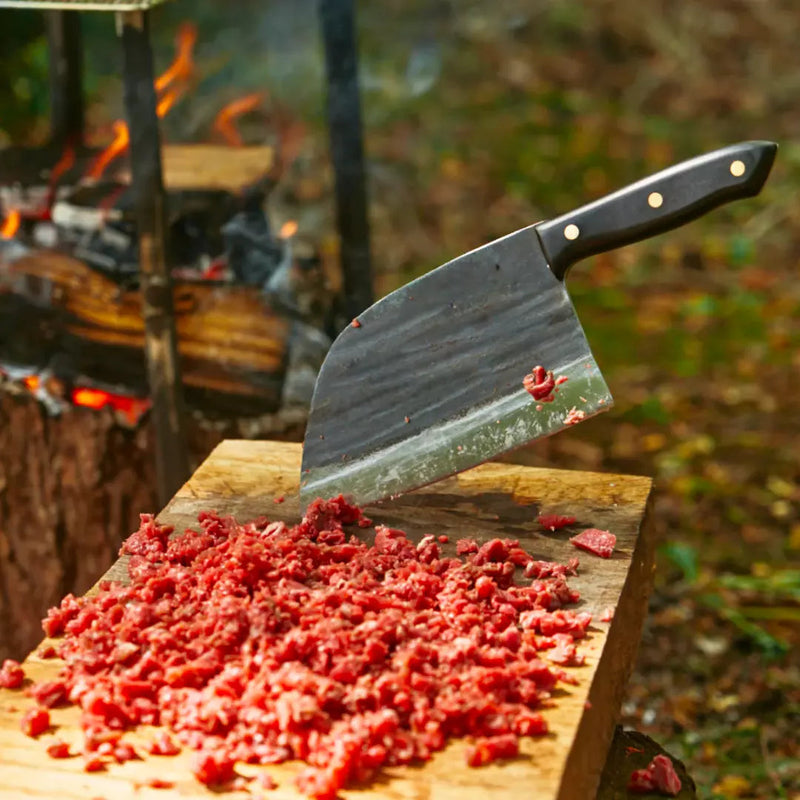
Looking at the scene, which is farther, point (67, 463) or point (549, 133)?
point (549, 133)

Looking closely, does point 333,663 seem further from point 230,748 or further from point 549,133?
point 549,133

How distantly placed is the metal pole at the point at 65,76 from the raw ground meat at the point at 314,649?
2.07 m

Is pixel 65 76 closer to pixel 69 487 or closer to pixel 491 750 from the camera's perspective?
pixel 69 487

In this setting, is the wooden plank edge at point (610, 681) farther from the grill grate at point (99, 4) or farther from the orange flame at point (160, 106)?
the orange flame at point (160, 106)

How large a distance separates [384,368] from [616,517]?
1.68 feet

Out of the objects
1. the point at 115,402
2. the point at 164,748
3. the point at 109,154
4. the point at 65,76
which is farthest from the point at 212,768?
the point at 65,76

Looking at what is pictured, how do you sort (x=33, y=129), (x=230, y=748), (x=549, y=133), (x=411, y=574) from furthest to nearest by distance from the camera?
(x=549, y=133) → (x=33, y=129) → (x=411, y=574) → (x=230, y=748)

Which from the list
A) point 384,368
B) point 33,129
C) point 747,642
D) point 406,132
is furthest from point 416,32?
point 384,368

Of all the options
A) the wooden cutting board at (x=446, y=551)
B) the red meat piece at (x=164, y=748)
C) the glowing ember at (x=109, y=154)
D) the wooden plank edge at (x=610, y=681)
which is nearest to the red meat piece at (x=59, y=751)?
the wooden cutting board at (x=446, y=551)

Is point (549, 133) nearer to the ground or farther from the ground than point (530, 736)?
farther from the ground

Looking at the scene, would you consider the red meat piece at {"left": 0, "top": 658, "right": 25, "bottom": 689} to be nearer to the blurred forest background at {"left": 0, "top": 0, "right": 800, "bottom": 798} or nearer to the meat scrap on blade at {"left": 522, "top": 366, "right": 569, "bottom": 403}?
the meat scrap on blade at {"left": 522, "top": 366, "right": 569, "bottom": 403}

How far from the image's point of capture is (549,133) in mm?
7344

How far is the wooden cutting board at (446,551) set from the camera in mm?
1652

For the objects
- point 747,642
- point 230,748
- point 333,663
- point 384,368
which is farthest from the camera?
point 747,642
